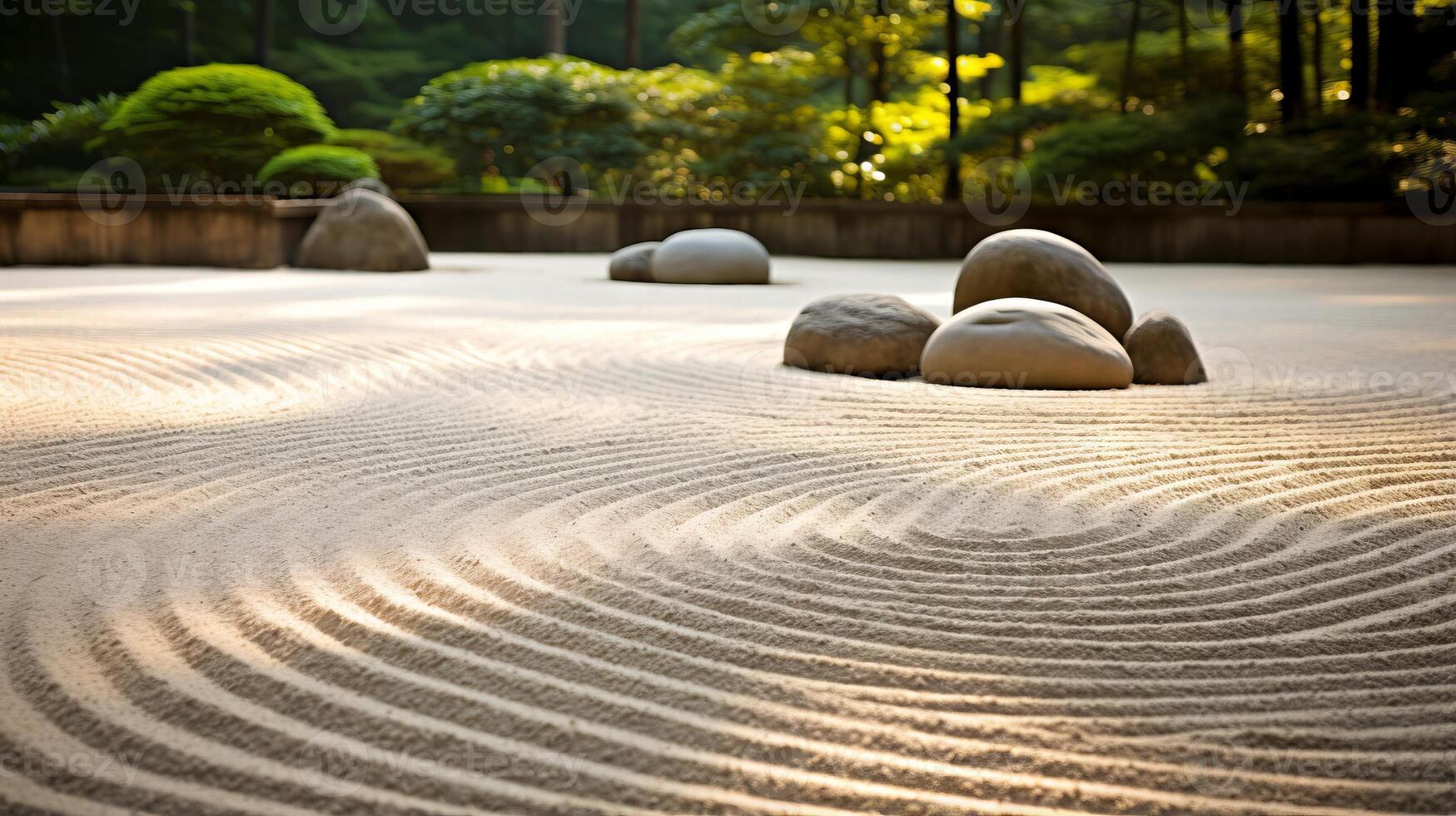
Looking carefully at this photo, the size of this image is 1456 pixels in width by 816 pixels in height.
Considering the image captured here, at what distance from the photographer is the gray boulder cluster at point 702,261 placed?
33.8 feet

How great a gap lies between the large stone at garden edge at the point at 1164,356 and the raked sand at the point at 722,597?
0.25 m

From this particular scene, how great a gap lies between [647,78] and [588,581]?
15929mm

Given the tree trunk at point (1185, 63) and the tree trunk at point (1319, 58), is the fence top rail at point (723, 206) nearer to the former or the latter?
the tree trunk at point (1319, 58)

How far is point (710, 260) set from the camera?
405 inches

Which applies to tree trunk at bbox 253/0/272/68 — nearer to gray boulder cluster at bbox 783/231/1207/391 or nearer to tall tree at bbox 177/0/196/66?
tall tree at bbox 177/0/196/66

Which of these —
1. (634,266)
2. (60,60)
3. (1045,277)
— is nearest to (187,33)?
(60,60)

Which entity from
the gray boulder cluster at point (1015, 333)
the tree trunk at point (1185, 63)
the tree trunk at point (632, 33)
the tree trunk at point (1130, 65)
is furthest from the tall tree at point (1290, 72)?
the gray boulder cluster at point (1015, 333)

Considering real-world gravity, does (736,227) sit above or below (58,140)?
below

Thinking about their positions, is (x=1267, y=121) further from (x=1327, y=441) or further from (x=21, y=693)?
(x=21, y=693)

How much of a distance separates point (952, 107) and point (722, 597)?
14.1 metres

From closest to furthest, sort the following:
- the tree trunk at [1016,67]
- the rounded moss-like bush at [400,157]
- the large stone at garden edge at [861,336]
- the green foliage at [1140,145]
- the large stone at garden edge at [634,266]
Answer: the large stone at garden edge at [861,336] < the large stone at garden edge at [634,266] < the green foliage at [1140,145] < the tree trunk at [1016,67] < the rounded moss-like bush at [400,157]

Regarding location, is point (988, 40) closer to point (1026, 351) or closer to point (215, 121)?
point (215, 121)

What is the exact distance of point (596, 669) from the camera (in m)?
1.84

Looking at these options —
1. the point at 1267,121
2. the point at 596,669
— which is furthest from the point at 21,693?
the point at 1267,121
